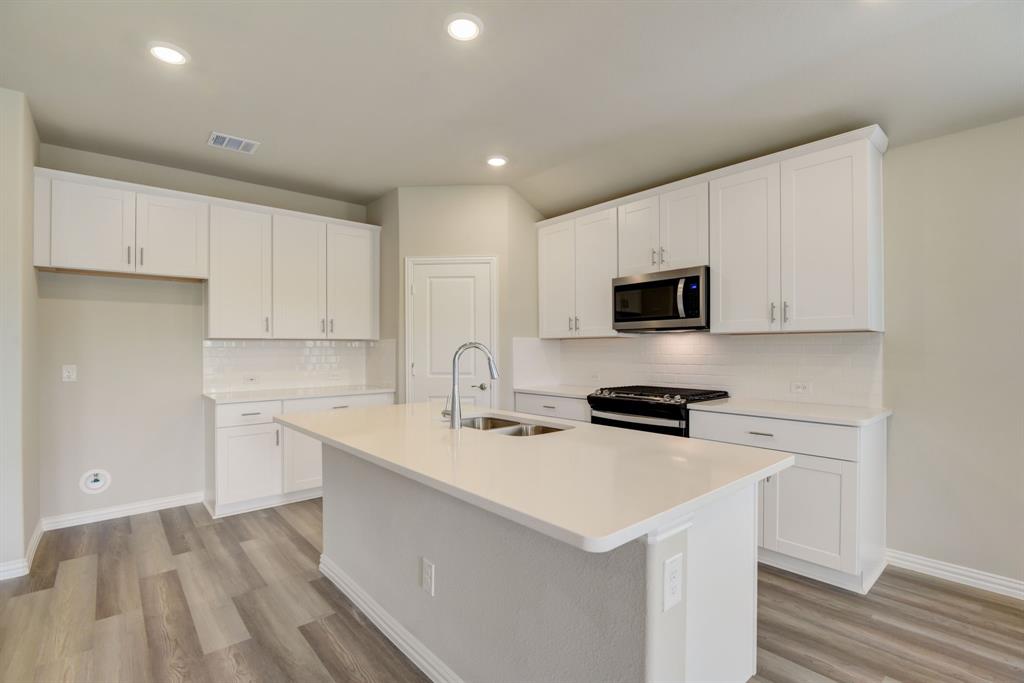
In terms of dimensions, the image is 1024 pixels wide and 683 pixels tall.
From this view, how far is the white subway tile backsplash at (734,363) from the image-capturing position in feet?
9.82

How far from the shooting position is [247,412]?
3.76m

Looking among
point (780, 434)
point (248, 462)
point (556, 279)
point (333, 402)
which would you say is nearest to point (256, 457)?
point (248, 462)

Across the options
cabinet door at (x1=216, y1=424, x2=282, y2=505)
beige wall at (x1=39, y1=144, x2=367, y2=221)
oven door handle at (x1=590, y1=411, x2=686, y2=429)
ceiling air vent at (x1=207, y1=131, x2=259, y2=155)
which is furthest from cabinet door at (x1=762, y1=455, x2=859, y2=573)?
beige wall at (x1=39, y1=144, x2=367, y2=221)

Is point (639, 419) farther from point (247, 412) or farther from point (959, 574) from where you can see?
point (247, 412)

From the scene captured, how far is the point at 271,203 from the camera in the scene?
14.5 ft

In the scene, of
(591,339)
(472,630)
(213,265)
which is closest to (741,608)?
(472,630)

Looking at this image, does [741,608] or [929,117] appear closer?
[741,608]

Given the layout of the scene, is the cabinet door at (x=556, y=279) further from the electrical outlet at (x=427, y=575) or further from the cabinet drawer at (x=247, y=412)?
the electrical outlet at (x=427, y=575)

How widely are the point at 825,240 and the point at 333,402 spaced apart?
3655 mm

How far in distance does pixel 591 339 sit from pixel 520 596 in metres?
3.13

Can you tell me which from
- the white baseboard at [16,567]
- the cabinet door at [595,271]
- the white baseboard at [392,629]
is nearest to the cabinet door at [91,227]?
the white baseboard at [16,567]

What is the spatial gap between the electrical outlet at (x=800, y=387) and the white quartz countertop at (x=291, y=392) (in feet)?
10.2

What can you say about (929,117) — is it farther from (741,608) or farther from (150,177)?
(150,177)

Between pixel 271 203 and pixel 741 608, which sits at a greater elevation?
pixel 271 203
